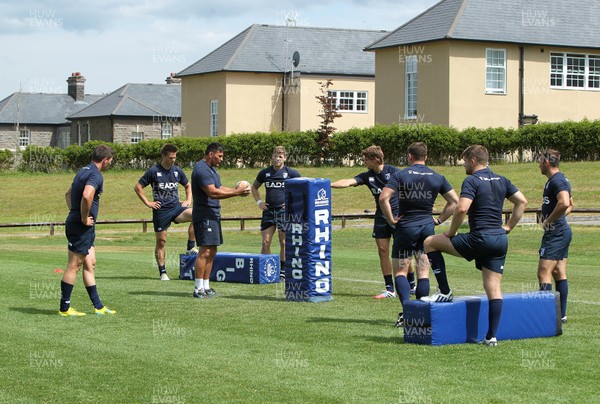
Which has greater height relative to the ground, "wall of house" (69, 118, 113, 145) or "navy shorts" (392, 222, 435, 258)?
"wall of house" (69, 118, 113, 145)

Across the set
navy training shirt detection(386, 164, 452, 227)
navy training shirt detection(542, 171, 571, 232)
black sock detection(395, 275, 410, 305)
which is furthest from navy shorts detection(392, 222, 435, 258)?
navy training shirt detection(542, 171, 571, 232)

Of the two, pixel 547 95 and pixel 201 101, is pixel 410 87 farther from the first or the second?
pixel 201 101

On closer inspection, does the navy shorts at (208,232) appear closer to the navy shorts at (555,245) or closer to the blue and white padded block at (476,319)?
the blue and white padded block at (476,319)

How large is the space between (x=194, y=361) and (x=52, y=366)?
1.38 metres

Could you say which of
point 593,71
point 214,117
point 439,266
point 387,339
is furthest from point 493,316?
point 214,117

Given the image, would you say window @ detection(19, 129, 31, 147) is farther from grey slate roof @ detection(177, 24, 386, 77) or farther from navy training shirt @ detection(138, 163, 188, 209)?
navy training shirt @ detection(138, 163, 188, 209)

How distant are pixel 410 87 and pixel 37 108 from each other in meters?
50.8

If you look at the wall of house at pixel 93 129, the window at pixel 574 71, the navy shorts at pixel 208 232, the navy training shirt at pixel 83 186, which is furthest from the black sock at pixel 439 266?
the wall of house at pixel 93 129

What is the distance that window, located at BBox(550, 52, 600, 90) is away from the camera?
5175 cm

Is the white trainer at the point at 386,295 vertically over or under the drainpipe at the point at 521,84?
under

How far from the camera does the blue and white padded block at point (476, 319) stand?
1113 cm

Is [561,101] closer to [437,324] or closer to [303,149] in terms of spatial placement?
[303,149]

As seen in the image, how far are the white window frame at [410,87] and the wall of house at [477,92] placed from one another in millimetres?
2701

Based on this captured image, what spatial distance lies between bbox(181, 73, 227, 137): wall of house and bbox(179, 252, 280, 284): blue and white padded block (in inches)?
1765
